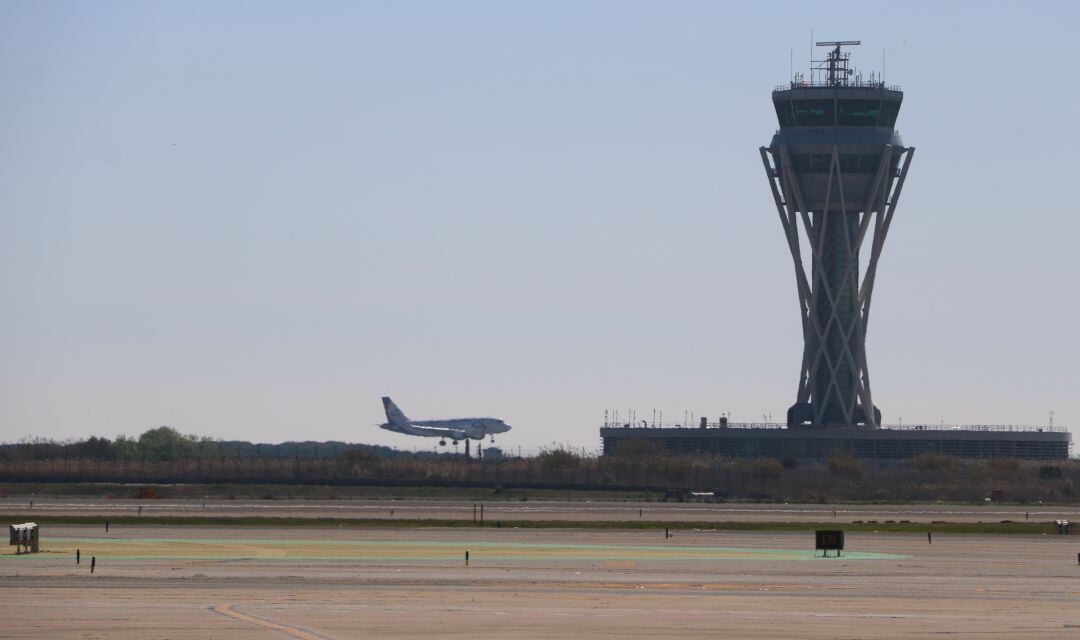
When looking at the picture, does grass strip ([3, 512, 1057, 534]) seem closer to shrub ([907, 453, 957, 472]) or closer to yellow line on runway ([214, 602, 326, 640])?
yellow line on runway ([214, 602, 326, 640])

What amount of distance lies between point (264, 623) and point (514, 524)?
52.9m

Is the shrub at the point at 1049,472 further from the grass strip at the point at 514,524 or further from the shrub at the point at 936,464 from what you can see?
the grass strip at the point at 514,524

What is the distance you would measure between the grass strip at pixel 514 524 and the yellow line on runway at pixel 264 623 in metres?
45.2

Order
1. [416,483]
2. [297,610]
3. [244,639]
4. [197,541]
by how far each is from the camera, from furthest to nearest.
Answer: [416,483] < [197,541] < [297,610] < [244,639]

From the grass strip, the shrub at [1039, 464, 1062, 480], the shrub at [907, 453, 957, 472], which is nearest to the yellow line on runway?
the grass strip

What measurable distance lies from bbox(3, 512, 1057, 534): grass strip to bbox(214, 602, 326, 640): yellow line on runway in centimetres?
4522

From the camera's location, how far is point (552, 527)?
10062 centimetres

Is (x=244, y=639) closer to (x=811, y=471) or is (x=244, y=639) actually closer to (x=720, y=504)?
(x=720, y=504)

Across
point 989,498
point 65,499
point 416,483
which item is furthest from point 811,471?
point 65,499

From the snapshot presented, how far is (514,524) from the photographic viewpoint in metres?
102

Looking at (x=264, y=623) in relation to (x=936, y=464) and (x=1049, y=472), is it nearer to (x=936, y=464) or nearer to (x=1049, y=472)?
(x=1049, y=472)

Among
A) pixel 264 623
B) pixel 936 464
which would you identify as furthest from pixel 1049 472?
pixel 264 623

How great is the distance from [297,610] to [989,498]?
11922 centimetres

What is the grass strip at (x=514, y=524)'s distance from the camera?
99.9m
